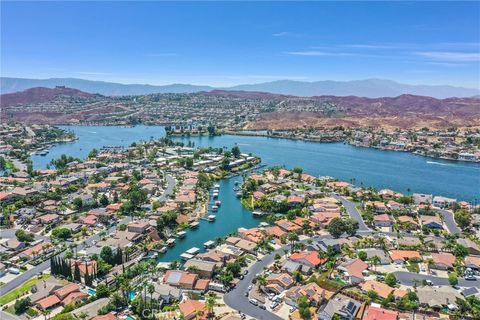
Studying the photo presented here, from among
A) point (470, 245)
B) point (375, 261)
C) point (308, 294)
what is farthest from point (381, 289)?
point (470, 245)

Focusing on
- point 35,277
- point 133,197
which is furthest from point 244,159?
point 35,277

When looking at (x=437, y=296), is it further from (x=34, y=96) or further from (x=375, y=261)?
(x=34, y=96)

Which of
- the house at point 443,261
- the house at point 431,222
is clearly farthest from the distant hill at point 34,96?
the house at point 443,261

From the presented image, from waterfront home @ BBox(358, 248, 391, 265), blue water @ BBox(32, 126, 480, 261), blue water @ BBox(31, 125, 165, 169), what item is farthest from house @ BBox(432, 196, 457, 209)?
blue water @ BBox(31, 125, 165, 169)

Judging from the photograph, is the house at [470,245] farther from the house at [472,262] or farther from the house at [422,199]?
the house at [422,199]

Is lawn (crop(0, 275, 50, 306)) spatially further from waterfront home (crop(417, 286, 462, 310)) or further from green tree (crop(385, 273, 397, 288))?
waterfront home (crop(417, 286, 462, 310))
